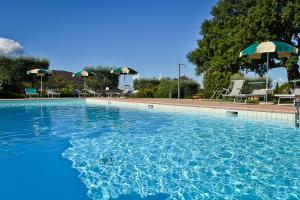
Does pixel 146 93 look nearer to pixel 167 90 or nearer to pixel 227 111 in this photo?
pixel 167 90

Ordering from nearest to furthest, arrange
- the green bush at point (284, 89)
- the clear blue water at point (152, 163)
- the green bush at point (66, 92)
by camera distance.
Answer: the clear blue water at point (152, 163), the green bush at point (284, 89), the green bush at point (66, 92)

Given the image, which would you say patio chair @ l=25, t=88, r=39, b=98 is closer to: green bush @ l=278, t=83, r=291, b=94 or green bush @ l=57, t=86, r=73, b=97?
green bush @ l=57, t=86, r=73, b=97

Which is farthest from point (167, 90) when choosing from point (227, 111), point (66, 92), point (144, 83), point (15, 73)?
point (15, 73)

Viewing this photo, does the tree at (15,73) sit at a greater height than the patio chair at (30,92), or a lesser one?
greater

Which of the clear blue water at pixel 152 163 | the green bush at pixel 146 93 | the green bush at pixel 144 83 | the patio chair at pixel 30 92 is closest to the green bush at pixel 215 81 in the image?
the green bush at pixel 146 93

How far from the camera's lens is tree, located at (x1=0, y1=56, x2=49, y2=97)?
79.2 feet

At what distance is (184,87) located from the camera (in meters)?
21.1

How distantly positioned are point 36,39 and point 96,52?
4.96 meters

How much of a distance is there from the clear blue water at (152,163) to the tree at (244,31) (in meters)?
9.78

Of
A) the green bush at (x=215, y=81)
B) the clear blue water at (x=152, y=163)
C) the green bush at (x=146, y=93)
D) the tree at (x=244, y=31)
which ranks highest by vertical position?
the tree at (x=244, y=31)

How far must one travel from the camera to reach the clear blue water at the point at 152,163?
138 inches

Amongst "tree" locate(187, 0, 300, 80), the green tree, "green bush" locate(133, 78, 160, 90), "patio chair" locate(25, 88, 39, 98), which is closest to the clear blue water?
"tree" locate(187, 0, 300, 80)

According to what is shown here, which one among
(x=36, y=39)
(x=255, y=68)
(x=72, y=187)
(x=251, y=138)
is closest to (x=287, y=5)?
(x=255, y=68)

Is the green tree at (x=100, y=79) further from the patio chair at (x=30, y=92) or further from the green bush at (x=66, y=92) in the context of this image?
the patio chair at (x=30, y=92)
